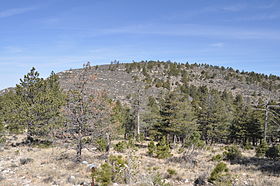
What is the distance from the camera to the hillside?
70.3 metres

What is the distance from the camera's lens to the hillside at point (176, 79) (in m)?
70.3

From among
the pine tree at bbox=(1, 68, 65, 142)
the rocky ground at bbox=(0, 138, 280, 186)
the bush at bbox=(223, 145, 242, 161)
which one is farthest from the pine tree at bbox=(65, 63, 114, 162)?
the bush at bbox=(223, 145, 242, 161)

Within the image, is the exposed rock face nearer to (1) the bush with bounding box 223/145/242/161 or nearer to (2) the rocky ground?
(1) the bush with bounding box 223/145/242/161

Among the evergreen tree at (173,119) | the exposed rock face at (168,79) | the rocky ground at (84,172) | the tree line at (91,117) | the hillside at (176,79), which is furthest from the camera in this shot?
the hillside at (176,79)

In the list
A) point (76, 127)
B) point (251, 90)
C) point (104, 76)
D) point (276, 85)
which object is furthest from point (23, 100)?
point (276, 85)

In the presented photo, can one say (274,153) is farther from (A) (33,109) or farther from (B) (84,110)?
(A) (33,109)

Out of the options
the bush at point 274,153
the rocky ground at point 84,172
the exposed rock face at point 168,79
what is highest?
the exposed rock face at point 168,79

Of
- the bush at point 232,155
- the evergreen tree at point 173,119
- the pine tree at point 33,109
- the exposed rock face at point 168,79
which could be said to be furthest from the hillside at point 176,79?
the bush at point 232,155

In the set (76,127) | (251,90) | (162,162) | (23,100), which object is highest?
(251,90)

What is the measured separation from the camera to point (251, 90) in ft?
243

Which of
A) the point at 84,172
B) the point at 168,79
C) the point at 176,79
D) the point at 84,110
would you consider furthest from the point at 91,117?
the point at 176,79

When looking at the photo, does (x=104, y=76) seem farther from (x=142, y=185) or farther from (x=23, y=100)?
(x=142, y=185)

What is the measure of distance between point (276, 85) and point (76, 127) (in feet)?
268

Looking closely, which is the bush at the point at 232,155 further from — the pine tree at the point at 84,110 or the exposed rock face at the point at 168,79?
the exposed rock face at the point at 168,79
